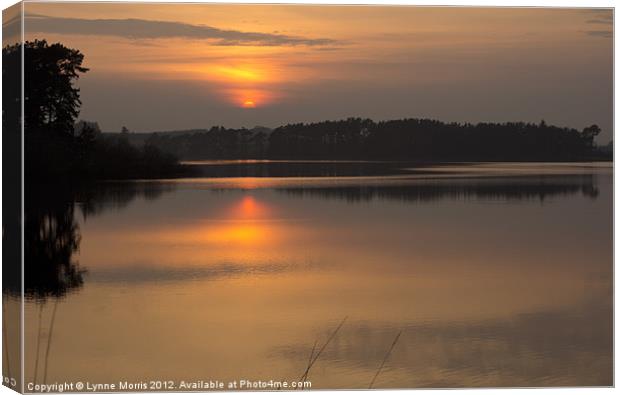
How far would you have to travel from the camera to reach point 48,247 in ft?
28.5

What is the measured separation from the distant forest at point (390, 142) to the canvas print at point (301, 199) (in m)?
0.02

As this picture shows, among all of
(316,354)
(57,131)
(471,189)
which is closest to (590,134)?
(471,189)

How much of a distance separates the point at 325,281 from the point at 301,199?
0.71 metres

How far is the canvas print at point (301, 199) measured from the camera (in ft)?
28.0

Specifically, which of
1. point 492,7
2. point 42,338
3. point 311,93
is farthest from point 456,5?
point 42,338

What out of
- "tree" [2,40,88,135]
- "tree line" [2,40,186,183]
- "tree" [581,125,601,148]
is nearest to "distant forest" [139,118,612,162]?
"tree" [581,125,601,148]

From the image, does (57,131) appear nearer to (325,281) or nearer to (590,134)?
(325,281)

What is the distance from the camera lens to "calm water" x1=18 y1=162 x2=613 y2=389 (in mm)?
8492

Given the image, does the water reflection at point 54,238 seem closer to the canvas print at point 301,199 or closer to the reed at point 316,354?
the canvas print at point 301,199

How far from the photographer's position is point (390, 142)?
9.39 m

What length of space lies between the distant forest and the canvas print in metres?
0.02

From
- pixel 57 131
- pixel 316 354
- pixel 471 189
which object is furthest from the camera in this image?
pixel 471 189

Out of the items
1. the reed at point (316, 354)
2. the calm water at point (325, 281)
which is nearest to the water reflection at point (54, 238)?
the calm water at point (325, 281)

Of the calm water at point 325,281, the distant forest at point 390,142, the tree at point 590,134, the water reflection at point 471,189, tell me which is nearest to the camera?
the calm water at point 325,281
